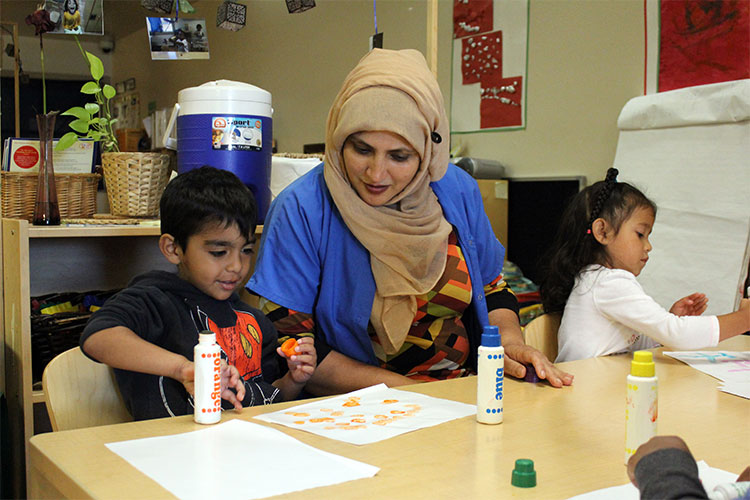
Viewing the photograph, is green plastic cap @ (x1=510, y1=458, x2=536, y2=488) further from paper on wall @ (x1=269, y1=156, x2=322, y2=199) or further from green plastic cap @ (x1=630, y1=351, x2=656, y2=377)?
paper on wall @ (x1=269, y1=156, x2=322, y2=199)

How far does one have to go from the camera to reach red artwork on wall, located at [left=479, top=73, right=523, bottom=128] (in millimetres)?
3705

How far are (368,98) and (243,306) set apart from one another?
1.69 ft

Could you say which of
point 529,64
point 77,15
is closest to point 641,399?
point 77,15

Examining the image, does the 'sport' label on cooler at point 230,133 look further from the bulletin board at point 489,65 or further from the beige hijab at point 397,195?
the bulletin board at point 489,65

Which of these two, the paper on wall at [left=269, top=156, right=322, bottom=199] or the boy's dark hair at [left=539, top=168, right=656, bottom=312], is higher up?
the paper on wall at [left=269, top=156, right=322, bottom=199]

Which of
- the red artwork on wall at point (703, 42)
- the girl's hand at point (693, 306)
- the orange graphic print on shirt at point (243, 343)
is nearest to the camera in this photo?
the orange graphic print on shirt at point (243, 343)

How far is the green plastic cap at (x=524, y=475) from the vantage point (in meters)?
0.86

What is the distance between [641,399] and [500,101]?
3021mm

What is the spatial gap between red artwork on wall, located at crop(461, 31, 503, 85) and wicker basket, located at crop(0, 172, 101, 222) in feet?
7.50

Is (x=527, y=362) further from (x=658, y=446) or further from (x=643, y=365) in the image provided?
(x=658, y=446)

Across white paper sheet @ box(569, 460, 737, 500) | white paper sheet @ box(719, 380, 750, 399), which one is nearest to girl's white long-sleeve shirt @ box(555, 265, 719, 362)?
white paper sheet @ box(719, 380, 750, 399)

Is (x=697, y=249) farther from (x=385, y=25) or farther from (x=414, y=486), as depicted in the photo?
(x=385, y=25)

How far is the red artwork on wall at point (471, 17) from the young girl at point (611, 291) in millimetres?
2081

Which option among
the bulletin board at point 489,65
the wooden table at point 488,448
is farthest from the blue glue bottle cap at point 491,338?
the bulletin board at point 489,65
